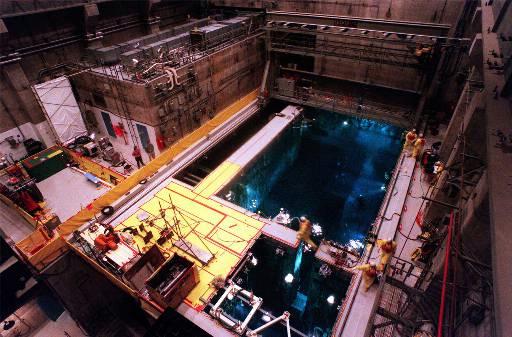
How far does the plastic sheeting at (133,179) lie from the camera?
1399cm

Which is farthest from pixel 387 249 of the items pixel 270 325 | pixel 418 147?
pixel 418 147

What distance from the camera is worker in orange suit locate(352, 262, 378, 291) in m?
10.9

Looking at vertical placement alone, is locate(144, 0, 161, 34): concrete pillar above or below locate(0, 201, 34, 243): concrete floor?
above

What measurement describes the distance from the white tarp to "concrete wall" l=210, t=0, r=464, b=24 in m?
17.7

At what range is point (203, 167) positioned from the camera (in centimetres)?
1958

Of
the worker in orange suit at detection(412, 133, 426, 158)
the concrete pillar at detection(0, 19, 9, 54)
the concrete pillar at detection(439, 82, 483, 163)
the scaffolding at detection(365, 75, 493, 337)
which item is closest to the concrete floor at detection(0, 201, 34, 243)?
the concrete pillar at detection(0, 19, 9, 54)

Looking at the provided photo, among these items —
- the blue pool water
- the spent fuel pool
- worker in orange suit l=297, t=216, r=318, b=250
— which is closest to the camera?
worker in orange suit l=297, t=216, r=318, b=250

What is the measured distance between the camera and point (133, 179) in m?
16.2

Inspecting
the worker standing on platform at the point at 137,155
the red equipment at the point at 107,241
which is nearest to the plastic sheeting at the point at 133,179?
the red equipment at the point at 107,241

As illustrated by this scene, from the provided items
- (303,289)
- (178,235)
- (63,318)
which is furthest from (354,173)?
(63,318)

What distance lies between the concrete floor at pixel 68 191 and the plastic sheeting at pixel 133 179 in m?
3.21

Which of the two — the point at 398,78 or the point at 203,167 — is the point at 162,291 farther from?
the point at 398,78

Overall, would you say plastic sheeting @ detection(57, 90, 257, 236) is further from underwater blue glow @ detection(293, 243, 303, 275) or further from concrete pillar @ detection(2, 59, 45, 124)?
concrete pillar @ detection(2, 59, 45, 124)

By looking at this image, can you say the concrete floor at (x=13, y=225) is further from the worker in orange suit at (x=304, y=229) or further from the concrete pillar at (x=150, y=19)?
the concrete pillar at (x=150, y=19)
